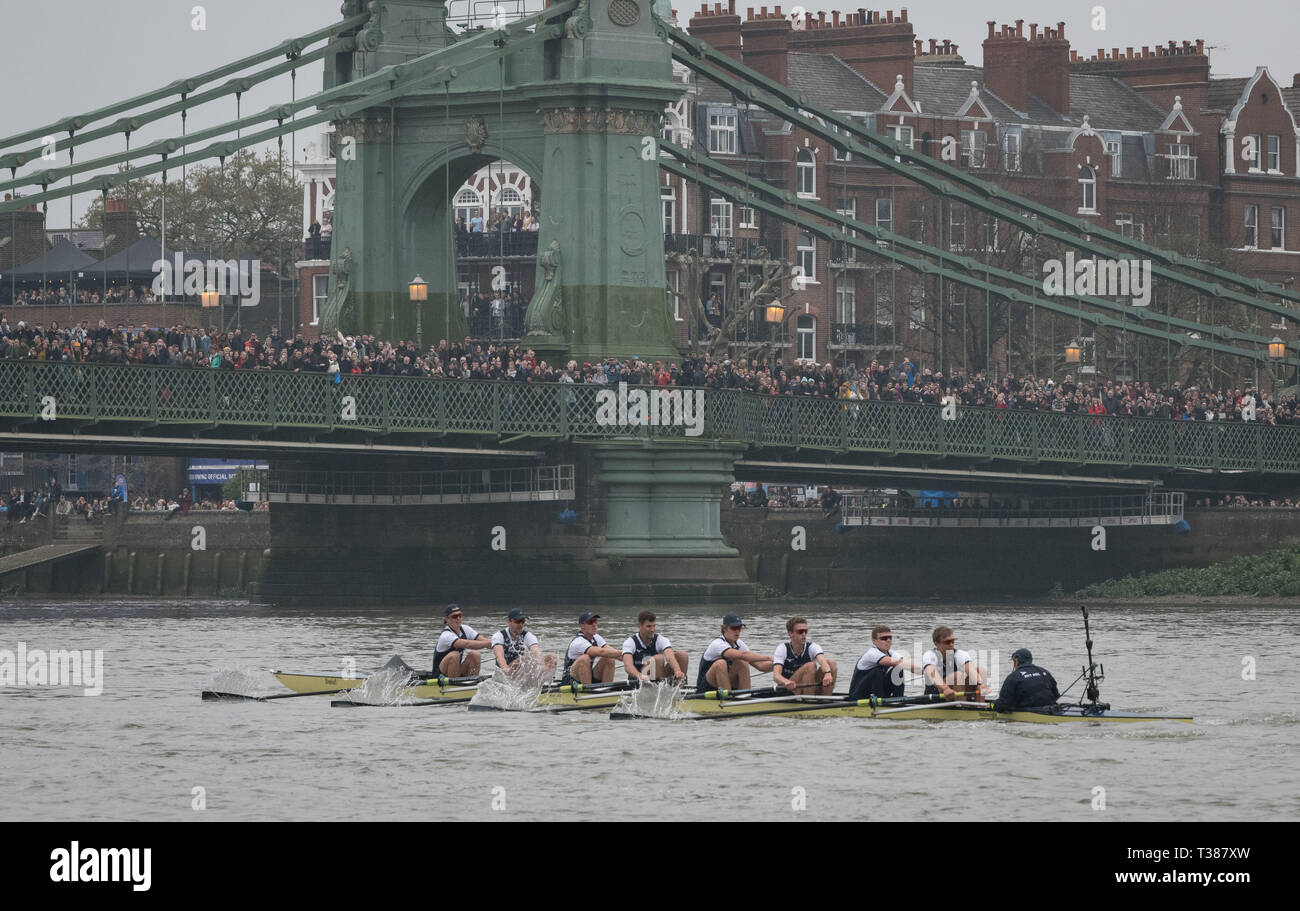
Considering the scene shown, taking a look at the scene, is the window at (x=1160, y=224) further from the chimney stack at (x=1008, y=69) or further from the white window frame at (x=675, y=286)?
the white window frame at (x=675, y=286)

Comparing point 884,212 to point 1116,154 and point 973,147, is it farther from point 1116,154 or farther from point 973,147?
point 1116,154

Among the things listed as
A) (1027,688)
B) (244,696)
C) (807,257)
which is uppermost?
(807,257)

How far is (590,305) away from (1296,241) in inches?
2034

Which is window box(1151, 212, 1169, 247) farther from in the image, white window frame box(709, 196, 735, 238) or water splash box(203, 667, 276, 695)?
water splash box(203, 667, 276, 695)

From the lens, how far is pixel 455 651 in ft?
128

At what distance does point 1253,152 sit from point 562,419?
177 ft

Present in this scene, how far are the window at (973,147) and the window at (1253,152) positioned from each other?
44.6ft

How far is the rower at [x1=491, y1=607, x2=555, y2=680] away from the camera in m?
37.2

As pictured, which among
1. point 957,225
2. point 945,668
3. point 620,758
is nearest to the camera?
point 620,758

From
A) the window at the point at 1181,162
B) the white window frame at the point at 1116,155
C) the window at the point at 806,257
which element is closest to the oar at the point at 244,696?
the window at the point at 806,257

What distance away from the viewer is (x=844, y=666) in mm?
45438

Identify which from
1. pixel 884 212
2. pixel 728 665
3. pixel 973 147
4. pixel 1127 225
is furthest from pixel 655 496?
pixel 1127 225
